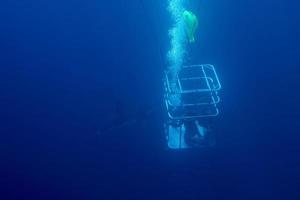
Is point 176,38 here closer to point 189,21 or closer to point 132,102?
point 189,21

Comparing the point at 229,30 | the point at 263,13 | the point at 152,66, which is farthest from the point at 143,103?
the point at 263,13

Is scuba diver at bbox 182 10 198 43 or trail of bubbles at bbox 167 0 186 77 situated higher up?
trail of bubbles at bbox 167 0 186 77

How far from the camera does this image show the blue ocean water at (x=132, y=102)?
245cm

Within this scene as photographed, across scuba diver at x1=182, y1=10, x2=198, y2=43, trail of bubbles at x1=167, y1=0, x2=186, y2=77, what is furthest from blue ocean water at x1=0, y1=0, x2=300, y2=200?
scuba diver at x1=182, y1=10, x2=198, y2=43

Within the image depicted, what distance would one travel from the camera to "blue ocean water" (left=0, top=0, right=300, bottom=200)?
96.5 inches

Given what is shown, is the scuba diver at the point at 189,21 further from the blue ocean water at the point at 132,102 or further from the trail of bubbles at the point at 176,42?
the blue ocean water at the point at 132,102

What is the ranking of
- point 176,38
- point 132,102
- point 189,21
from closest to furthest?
point 189,21 < point 176,38 < point 132,102

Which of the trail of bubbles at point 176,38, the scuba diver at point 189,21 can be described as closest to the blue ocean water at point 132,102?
the trail of bubbles at point 176,38

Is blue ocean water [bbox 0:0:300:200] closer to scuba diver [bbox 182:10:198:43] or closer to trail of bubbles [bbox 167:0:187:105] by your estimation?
trail of bubbles [bbox 167:0:187:105]

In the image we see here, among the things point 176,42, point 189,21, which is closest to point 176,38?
point 176,42

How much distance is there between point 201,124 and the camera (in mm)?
2629

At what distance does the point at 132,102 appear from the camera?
2746mm

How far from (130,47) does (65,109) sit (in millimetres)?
590

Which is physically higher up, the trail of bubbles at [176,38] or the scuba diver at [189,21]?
the trail of bubbles at [176,38]
